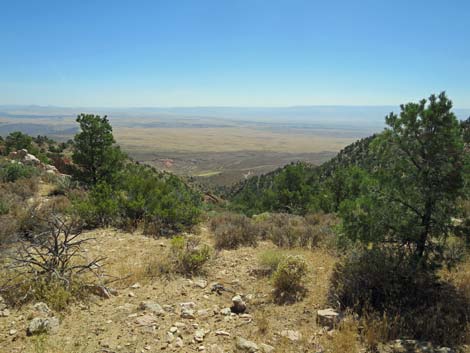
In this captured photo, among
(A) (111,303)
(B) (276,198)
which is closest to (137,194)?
(A) (111,303)

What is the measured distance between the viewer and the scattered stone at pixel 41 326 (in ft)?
11.4

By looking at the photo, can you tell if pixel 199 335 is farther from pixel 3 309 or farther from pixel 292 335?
pixel 3 309

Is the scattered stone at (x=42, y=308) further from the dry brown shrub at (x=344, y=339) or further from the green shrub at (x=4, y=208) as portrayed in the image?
the green shrub at (x=4, y=208)

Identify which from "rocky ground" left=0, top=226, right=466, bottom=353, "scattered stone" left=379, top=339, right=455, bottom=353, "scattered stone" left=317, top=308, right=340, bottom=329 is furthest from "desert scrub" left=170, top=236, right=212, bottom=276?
"scattered stone" left=379, top=339, right=455, bottom=353

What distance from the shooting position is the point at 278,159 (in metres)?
113

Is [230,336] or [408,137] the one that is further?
[408,137]

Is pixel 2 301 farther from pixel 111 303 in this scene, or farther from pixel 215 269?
pixel 215 269

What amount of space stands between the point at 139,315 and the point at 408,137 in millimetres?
4654

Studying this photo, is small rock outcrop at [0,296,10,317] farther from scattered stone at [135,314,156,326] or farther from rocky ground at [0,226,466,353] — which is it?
scattered stone at [135,314,156,326]

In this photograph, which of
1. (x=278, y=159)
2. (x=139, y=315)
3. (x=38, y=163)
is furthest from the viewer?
(x=278, y=159)

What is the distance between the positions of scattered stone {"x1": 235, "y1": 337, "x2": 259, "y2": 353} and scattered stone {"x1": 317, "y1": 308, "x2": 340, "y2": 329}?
985mm

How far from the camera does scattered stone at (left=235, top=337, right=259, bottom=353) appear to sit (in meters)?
3.41

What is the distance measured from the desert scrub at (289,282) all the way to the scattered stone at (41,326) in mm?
2949

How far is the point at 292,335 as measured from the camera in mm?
3674
